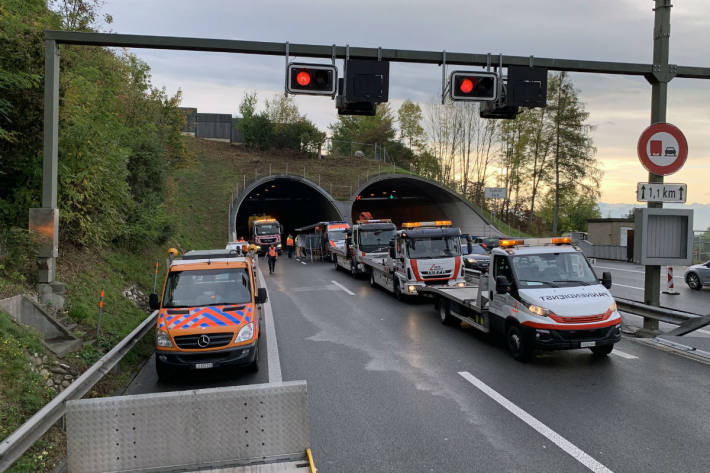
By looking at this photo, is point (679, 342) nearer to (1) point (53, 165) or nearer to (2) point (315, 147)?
(1) point (53, 165)

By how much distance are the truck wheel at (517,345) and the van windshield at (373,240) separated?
1564cm

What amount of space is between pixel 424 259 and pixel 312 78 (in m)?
9.47

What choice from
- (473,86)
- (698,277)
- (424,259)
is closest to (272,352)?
(473,86)

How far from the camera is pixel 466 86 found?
10414mm

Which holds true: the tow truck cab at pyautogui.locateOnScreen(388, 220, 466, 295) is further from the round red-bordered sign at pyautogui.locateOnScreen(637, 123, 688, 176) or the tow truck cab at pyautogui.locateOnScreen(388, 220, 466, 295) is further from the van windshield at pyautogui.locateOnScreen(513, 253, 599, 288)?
the round red-bordered sign at pyautogui.locateOnScreen(637, 123, 688, 176)

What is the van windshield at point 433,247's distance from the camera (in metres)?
18.5

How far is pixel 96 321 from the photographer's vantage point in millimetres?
11633

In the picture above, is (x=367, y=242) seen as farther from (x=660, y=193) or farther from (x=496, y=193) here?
(x=496, y=193)

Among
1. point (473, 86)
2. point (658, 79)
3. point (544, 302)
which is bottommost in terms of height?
point (544, 302)

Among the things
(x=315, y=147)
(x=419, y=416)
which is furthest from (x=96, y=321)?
(x=315, y=147)

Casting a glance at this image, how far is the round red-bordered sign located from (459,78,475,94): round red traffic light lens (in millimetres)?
4364

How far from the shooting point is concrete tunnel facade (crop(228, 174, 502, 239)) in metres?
50.0

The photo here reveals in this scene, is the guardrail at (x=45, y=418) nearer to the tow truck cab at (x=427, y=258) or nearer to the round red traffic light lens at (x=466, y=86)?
the round red traffic light lens at (x=466, y=86)

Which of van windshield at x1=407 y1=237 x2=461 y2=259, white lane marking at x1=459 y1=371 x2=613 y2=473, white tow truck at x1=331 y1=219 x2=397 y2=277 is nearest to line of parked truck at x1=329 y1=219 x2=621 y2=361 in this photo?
white lane marking at x1=459 y1=371 x2=613 y2=473
